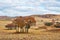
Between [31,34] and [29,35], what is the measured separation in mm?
117

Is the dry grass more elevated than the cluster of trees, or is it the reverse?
the cluster of trees

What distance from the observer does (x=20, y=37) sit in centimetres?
879

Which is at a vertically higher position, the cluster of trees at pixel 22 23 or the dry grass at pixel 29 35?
the cluster of trees at pixel 22 23

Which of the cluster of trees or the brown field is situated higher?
the cluster of trees

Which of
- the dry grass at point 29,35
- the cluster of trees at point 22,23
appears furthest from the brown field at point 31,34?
the cluster of trees at point 22,23

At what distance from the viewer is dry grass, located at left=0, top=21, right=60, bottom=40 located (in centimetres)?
878

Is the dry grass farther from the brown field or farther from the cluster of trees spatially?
the cluster of trees

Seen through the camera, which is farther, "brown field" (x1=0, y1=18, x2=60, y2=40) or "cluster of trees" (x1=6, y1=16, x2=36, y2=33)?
"cluster of trees" (x1=6, y1=16, x2=36, y2=33)

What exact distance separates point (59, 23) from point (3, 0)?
3126mm

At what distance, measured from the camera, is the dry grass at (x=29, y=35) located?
8.78 m

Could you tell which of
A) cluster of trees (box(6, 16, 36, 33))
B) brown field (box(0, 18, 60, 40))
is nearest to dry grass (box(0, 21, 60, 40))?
brown field (box(0, 18, 60, 40))

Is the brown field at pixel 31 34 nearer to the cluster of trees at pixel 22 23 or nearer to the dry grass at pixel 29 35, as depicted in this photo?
the dry grass at pixel 29 35

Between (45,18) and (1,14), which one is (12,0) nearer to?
(1,14)

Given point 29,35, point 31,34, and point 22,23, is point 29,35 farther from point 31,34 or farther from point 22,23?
point 22,23
